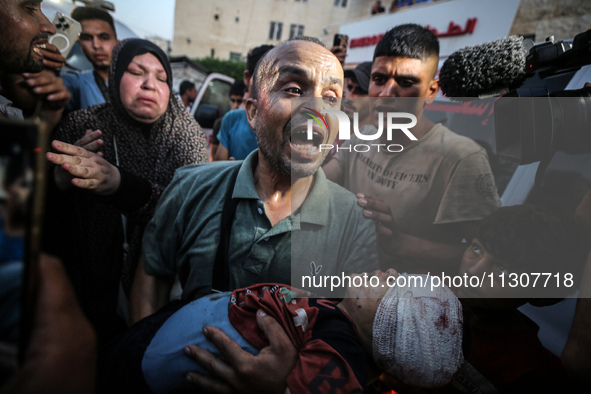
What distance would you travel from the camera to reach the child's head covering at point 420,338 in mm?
1077

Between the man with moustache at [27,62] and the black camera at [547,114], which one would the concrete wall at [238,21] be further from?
the black camera at [547,114]

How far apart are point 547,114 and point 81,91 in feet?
11.6

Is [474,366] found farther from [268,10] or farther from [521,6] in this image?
[268,10]

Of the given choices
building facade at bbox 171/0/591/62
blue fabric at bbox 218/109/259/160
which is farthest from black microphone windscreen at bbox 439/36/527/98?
building facade at bbox 171/0/591/62

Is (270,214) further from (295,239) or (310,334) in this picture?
(310,334)

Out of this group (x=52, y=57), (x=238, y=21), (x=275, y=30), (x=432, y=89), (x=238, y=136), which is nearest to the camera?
(x=52, y=57)

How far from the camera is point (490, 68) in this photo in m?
1.41

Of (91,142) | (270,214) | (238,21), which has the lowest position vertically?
(270,214)

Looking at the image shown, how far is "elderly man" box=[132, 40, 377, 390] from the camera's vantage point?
1377 millimetres

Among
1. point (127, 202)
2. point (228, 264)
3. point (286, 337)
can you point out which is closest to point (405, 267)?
point (286, 337)

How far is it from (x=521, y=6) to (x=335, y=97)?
7814 mm

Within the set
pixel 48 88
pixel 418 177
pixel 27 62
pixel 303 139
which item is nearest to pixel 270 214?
pixel 303 139

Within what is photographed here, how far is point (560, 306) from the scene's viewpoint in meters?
1.55

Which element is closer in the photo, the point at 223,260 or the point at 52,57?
the point at 223,260
